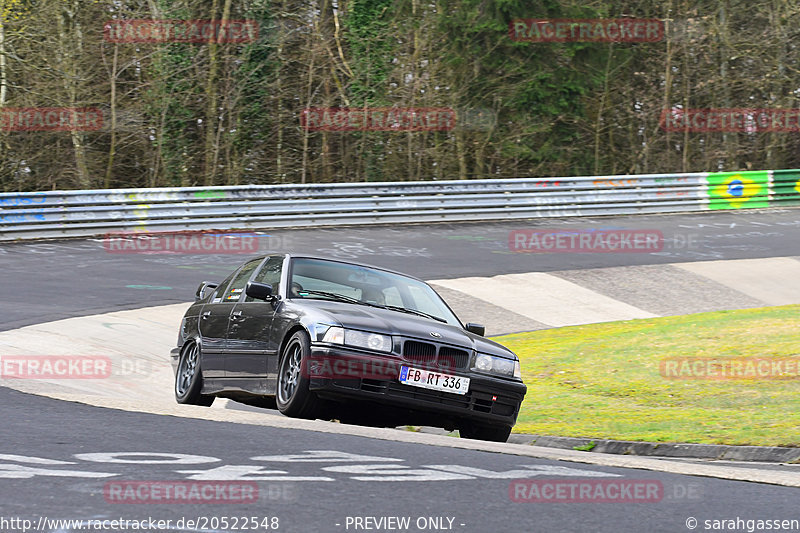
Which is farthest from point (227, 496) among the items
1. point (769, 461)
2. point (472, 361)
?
point (769, 461)

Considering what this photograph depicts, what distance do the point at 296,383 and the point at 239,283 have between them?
2.23 meters

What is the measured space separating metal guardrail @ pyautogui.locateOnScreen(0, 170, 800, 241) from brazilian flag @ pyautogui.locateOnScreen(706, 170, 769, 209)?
1.1 inches

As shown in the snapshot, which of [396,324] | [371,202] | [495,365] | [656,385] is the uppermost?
[396,324]

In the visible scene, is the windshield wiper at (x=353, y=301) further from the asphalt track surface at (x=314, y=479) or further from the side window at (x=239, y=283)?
the asphalt track surface at (x=314, y=479)

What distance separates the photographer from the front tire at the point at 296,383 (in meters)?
8.42

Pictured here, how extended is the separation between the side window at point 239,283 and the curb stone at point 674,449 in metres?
2.84

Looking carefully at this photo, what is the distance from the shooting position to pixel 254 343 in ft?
30.9

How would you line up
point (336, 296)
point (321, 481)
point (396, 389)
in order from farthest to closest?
point (336, 296)
point (396, 389)
point (321, 481)

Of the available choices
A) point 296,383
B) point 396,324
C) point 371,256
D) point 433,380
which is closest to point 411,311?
point 396,324

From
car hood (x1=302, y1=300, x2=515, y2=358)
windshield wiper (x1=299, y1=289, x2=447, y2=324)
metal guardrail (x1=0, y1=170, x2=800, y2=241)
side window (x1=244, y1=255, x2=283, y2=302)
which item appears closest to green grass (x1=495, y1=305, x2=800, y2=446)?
car hood (x1=302, y1=300, x2=515, y2=358)

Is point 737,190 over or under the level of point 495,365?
over

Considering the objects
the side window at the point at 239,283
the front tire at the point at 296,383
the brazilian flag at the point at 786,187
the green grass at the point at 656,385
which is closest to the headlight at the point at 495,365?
the front tire at the point at 296,383

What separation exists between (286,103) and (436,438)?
86.6ft

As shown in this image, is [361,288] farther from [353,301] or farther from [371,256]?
[371,256]
